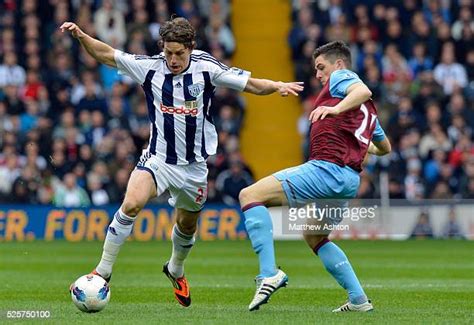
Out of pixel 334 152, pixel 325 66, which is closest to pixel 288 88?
pixel 325 66

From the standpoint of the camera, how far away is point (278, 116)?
2756 cm

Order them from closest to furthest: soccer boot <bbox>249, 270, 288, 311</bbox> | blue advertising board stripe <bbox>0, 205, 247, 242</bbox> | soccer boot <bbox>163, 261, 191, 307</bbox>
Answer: soccer boot <bbox>249, 270, 288, 311</bbox> < soccer boot <bbox>163, 261, 191, 307</bbox> < blue advertising board stripe <bbox>0, 205, 247, 242</bbox>

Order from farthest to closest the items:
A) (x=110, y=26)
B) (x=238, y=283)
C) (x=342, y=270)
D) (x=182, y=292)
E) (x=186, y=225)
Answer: (x=110, y=26)
(x=238, y=283)
(x=186, y=225)
(x=182, y=292)
(x=342, y=270)

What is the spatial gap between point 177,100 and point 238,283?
3.84 m

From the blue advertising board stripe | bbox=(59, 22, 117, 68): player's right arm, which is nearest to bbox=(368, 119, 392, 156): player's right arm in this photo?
bbox=(59, 22, 117, 68): player's right arm

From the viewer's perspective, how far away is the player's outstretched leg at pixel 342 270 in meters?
10.5

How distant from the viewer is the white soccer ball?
1034 centimetres

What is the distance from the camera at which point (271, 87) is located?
10922mm

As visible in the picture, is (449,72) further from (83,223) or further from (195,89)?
(195,89)

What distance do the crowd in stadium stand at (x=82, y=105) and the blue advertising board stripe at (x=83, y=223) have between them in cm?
25

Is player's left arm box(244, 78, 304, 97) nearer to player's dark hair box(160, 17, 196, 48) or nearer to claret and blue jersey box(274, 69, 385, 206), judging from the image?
claret and blue jersey box(274, 69, 385, 206)

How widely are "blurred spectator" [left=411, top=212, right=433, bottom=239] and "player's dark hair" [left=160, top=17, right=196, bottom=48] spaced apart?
Result: 13.7 metres

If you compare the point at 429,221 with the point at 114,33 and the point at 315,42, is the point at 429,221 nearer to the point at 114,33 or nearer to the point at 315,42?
the point at 315,42

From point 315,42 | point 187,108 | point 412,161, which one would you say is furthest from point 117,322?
point 315,42
